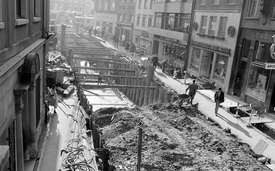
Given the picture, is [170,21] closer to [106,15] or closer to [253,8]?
[253,8]

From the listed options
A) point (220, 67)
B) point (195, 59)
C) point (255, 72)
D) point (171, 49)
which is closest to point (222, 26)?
point (220, 67)

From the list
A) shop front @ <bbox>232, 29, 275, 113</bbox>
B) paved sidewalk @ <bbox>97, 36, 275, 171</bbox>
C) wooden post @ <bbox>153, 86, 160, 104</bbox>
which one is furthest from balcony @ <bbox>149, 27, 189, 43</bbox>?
wooden post @ <bbox>153, 86, 160, 104</bbox>

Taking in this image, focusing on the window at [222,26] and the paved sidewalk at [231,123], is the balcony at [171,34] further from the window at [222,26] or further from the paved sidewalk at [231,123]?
the paved sidewalk at [231,123]

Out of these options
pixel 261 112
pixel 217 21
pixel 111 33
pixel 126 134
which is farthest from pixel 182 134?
pixel 111 33

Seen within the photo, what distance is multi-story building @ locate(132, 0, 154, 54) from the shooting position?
1663 inches

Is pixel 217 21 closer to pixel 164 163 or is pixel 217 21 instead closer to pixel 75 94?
pixel 75 94

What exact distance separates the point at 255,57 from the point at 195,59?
29.8 feet

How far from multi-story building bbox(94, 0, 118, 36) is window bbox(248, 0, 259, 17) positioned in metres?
45.0

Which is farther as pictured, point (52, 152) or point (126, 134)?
point (126, 134)

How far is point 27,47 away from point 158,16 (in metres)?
31.4

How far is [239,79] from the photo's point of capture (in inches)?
856

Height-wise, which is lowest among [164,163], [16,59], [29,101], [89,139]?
[164,163]

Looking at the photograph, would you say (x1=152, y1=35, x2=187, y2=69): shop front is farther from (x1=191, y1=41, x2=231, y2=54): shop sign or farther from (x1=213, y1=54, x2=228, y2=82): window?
(x1=213, y1=54, x2=228, y2=82): window

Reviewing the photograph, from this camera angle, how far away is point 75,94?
1762 cm
